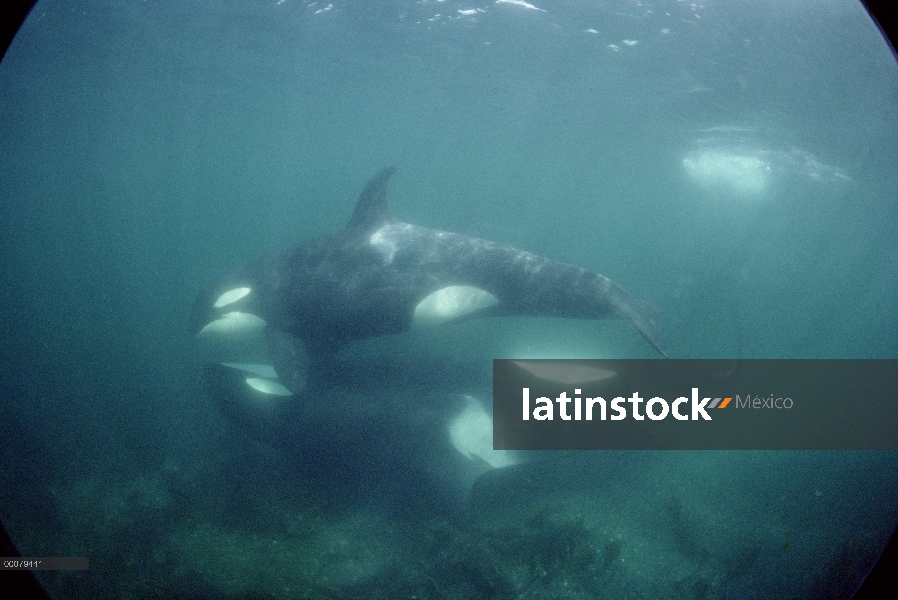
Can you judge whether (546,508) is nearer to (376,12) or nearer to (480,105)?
(376,12)

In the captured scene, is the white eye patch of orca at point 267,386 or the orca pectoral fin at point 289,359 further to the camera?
the white eye patch of orca at point 267,386

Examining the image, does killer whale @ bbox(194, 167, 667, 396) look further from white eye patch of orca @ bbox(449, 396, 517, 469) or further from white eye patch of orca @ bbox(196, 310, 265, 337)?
white eye patch of orca @ bbox(449, 396, 517, 469)

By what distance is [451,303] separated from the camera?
8672mm

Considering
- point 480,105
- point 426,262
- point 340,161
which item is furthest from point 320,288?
point 340,161

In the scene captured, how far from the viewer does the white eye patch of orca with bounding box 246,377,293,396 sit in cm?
904

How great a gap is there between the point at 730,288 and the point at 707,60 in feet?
31.0

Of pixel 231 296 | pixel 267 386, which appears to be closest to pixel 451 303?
pixel 267 386

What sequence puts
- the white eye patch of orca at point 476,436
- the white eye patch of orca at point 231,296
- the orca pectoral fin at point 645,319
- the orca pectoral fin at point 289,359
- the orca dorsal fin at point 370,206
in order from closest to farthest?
the orca pectoral fin at point 645,319 → the white eye patch of orca at point 476,436 → the orca pectoral fin at point 289,359 → the orca dorsal fin at point 370,206 → the white eye patch of orca at point 231,296

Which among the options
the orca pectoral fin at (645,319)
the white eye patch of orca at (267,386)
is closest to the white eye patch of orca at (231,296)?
the white eye patch of orca at (267,386)

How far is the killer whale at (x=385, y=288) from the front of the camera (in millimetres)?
8188

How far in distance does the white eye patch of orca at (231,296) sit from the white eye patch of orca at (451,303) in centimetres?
424

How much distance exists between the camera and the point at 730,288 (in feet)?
63.9

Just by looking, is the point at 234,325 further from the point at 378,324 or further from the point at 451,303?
the point at 451,303

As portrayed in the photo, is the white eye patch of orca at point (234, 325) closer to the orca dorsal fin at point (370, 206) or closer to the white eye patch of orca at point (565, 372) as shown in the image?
the orca dorsal fin at point (370, 206)
